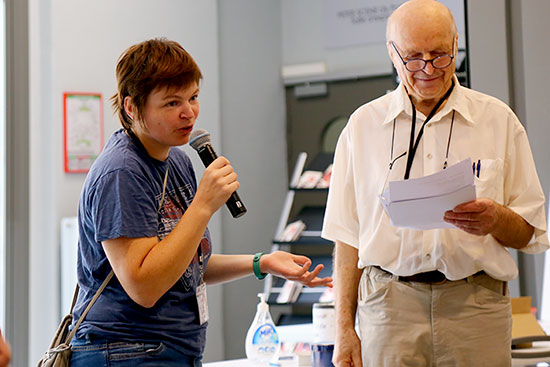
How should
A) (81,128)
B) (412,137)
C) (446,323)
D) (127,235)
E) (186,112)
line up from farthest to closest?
(81,128) < (412,137) < (446,323) < (186,112) < (127,235)

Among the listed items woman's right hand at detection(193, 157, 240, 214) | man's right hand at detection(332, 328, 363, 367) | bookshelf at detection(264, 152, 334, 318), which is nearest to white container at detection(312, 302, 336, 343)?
man's right hand at detection(332, 328, 363, 367)

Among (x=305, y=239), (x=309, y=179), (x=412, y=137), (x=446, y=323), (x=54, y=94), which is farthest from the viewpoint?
(x=309, y=179)

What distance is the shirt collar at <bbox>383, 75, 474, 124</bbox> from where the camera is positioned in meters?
1.94

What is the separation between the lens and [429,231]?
74.5 inches

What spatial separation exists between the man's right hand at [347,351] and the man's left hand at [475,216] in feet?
1.63

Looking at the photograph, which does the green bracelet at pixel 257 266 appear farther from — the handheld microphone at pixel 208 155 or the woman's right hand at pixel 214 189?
the woman's right hand at pixel 214 189

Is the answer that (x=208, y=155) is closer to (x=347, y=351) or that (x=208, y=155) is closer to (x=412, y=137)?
(x=412, y=137)

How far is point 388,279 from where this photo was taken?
1918 mm

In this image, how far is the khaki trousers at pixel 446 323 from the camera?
6.03 ft

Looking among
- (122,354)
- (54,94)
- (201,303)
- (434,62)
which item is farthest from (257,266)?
(54,94)

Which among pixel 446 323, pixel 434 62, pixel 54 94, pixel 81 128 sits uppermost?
pixel 54 94

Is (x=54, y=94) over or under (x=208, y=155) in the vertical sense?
over

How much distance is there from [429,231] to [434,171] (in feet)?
0.57

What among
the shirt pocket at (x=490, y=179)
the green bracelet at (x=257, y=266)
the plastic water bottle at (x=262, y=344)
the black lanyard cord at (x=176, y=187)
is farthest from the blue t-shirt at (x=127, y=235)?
the plastic water bottle at (x=262, y=344)
